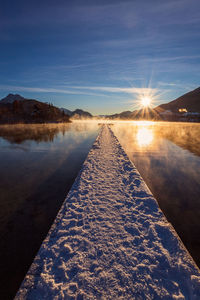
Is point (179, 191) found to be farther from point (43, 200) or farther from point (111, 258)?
point (43, 200)

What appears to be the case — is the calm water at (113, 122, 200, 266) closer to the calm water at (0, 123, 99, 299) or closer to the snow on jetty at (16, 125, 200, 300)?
the snow on jetty at (16, 125, 200, 300)

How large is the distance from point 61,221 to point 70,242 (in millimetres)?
938

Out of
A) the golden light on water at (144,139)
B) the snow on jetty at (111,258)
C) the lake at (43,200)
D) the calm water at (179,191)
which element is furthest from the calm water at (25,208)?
the golden light on water at (144,139)

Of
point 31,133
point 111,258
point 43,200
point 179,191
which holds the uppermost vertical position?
point 31,133

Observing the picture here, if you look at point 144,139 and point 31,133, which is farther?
point 31,133

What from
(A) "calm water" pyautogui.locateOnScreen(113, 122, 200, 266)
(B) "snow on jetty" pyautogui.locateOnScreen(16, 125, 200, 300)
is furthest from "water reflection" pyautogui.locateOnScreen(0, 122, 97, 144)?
(B) "snow on jetty" pyautogui.locateOnScreen(16, 125, 200, 300)

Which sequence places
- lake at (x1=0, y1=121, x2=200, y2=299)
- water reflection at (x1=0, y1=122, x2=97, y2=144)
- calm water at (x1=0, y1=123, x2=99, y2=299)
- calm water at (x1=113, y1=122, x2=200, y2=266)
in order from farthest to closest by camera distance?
water reflection at (x1=0, y1=122, x2=97, y2=144), calm water at (x1=113, y1=122, x2=200, y2=266), lake at (x1=0, y1=121, x2=200, y2=299), calm water at (x1=0, y1=123, x2=99, y2=299)

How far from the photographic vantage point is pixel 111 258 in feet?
10.7

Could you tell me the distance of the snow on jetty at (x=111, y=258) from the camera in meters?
2.66

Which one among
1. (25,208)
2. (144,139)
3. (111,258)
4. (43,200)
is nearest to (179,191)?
(111,258)

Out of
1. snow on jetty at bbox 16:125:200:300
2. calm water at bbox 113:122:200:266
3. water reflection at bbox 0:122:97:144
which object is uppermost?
water reflection at bbox 0:122:97:144

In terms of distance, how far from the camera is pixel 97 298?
2.53 metres

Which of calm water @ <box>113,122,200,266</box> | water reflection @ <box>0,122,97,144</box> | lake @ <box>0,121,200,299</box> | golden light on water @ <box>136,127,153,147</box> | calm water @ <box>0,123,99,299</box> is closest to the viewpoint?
calm water @ <box>0,123,99,299</box>

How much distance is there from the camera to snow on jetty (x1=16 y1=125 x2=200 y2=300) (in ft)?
8.73
